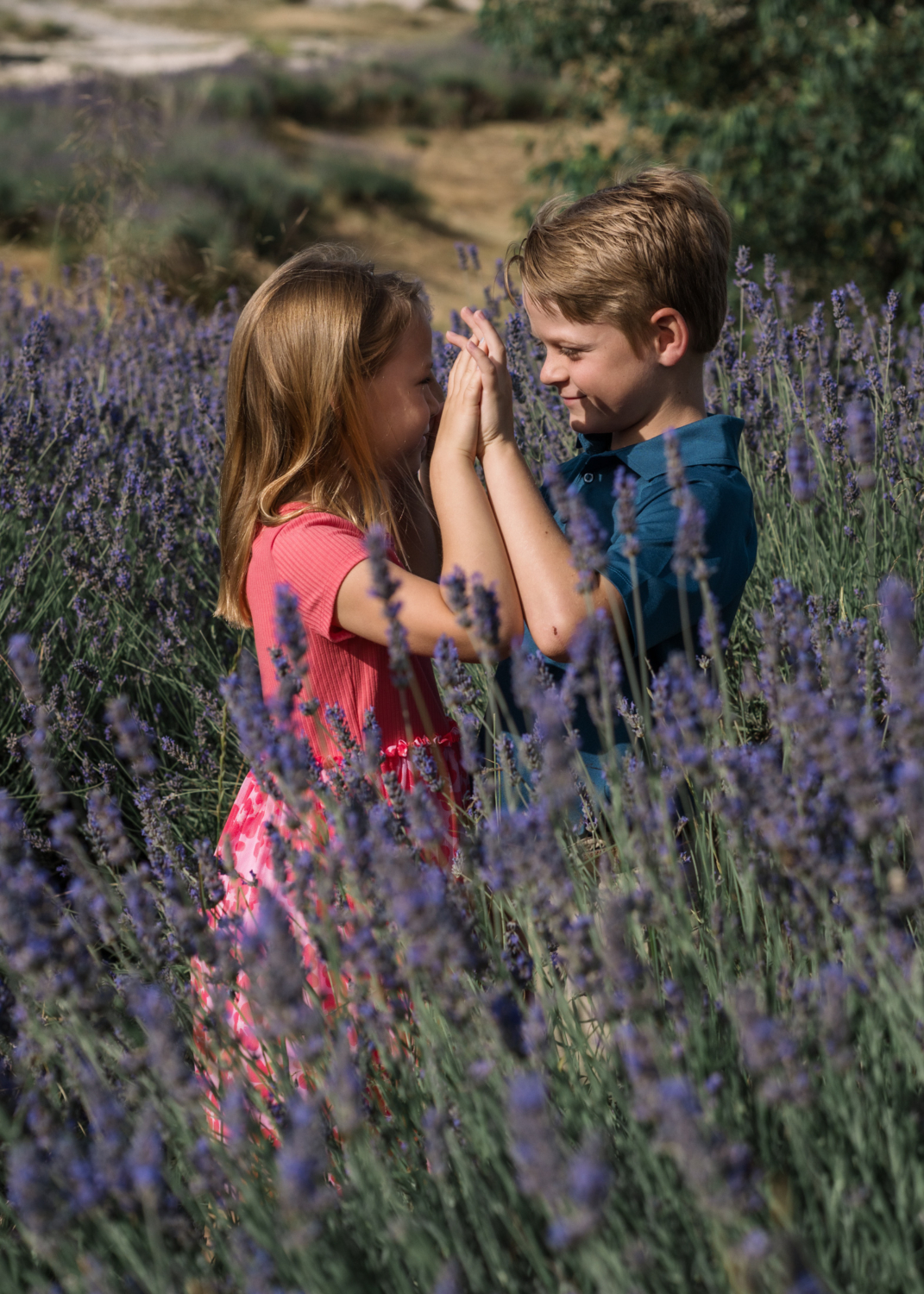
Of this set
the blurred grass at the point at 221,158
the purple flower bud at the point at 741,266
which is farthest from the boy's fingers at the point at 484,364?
the blurred grass at the point at 221,158

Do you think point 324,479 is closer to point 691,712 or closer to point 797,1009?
point 691,712

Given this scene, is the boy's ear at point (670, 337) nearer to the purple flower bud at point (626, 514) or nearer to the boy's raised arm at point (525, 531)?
the boy's raised arm at point (525, 531)

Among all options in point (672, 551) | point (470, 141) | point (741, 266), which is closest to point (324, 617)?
point (672, 551)

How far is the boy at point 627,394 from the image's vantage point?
1.87 metres

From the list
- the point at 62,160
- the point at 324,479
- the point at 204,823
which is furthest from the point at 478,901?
the point at 62,160

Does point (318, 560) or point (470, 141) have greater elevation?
point (470, 141)

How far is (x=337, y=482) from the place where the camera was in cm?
215

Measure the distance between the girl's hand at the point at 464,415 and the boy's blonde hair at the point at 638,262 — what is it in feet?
1.01

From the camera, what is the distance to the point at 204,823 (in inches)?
104

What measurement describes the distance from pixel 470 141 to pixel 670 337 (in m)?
25.0

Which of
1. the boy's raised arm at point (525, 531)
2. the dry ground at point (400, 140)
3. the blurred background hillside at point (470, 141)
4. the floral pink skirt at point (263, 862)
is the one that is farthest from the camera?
the dry ground at point (400, 140)

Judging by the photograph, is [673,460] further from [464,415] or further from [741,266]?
[741,266]

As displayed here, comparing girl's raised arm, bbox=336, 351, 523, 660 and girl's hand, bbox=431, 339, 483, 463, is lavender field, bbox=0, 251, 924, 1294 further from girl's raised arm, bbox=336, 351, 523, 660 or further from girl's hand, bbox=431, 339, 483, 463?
girl's hand, bbox=431, 339, 483, 463

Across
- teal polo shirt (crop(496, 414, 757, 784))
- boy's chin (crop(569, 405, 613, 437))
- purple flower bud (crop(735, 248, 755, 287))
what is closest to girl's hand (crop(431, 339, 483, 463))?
teal polo shirt (crop(496, 414, 757, 784))
